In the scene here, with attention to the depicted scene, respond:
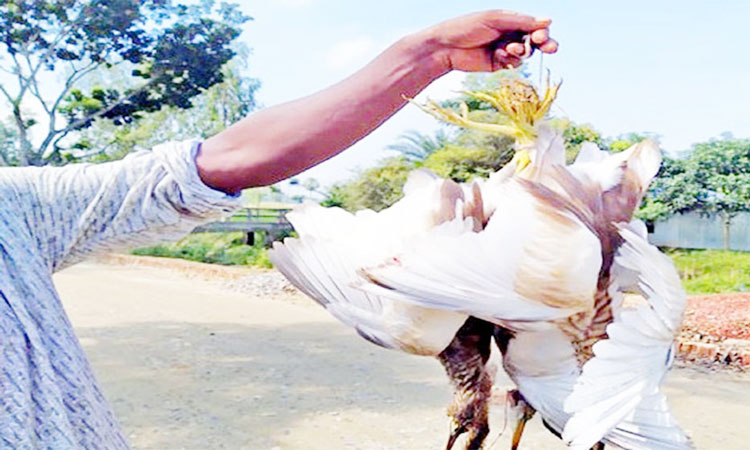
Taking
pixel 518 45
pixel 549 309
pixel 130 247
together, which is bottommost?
pixel 549 309

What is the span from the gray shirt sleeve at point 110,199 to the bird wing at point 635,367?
1.75 ft

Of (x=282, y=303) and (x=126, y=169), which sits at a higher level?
(x=126, y=169)

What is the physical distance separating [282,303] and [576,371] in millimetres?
6134

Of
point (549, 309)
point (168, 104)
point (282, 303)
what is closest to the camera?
point (549, 309)

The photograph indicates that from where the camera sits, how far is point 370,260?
0.97 meters

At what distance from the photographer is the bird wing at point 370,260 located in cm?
97

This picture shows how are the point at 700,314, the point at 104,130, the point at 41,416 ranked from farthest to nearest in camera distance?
the point at 104,130, the point at 700,314, the point at 41,416

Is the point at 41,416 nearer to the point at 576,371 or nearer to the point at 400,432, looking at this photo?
the point at 576,371

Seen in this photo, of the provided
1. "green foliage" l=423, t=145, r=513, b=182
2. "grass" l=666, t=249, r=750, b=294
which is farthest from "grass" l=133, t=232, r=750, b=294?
"green foliage" l=423, t=145, r=513, b=182

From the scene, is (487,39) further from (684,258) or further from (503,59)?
(684,258)

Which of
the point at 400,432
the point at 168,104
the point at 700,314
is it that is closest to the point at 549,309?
the point at 400,432

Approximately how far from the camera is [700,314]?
5402 mm

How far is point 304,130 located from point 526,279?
1.37 ft

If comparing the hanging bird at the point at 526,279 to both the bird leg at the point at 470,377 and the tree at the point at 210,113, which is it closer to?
the bird leg at the point at 470,377
